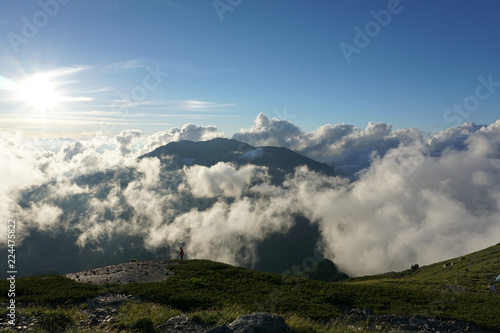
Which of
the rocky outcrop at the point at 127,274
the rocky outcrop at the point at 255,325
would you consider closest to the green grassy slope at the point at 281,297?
the rocky outcrop at the point at 127,274

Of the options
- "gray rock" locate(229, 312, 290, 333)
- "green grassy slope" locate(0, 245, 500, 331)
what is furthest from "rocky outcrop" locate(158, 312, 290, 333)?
"green grassy slope" locate(0, 245, 500, 331)

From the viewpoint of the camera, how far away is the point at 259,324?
12680 mm

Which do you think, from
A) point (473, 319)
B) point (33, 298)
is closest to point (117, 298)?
point (33, 298)

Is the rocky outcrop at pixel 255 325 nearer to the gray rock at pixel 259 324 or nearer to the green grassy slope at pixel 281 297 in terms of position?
the gray rock at pixel 259 324

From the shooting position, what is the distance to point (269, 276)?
38.7 meters

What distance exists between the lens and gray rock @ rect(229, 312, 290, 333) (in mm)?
12469

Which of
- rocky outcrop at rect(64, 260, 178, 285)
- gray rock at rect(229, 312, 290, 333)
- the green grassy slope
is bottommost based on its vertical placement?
the green grassy slope

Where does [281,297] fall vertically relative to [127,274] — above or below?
below

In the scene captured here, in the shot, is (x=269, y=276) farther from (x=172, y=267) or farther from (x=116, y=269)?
(x=116, y=269)

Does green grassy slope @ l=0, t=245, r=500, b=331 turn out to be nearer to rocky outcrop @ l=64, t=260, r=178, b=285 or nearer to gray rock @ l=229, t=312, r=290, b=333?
rocky outcrop @ l=64, t=260, r=178, b=285

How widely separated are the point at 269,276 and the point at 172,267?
16.8 meters

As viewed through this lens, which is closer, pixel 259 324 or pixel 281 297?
pixel 259 324

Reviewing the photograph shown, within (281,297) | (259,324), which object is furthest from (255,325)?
(281,297)

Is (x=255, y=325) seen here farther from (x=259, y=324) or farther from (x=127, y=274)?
(x=127, y=274)
